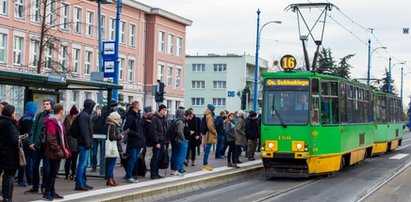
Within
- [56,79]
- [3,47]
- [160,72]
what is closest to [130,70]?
[160,72]

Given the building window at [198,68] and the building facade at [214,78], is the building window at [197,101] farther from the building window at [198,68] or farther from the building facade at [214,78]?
the building window at [198,68]

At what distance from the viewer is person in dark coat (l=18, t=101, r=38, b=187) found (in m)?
13.8

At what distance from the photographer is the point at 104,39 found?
5584cm

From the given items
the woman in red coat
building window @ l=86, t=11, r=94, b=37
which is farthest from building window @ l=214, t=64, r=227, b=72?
the woman in red coat

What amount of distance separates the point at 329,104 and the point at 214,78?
75010mm

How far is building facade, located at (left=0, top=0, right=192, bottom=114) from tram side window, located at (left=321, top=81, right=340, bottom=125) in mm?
23844

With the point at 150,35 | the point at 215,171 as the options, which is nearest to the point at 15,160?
the point at 215,171

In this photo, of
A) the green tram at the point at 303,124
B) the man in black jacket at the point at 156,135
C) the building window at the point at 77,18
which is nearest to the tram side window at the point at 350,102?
the green tram at the point at 303,124

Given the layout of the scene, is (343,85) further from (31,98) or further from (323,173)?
(31,98)

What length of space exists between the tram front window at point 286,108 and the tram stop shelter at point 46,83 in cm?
550

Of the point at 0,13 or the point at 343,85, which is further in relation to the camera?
the point at 0,13

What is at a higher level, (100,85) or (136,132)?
(100,85)

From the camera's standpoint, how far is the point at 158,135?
54.2 ft

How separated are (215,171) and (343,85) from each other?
5.42 m
